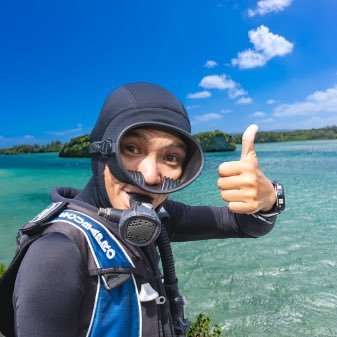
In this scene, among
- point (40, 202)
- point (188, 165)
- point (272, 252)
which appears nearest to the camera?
point (188, 165)

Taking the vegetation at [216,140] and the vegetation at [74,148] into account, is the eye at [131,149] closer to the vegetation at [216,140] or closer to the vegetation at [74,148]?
the vegetation at [216,140]

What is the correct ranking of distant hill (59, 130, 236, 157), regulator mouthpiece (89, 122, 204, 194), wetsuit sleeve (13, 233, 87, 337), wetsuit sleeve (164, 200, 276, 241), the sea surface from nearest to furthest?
1. wetsuit sleeve (13, 233, 87, 337)
2. regulator mouthpiece (89, 122, 204, 194)
3. wetsuit sleeve (164, 200, 276, 241)
4. the sea surface
5. distant hill (59, 130, 236, 157)

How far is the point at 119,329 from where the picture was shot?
139 centimetres

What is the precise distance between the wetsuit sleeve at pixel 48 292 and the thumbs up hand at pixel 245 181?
854mm

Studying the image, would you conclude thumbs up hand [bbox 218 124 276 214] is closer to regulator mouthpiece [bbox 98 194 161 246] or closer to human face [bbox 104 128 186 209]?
human face [bbox 104 128 186 209]

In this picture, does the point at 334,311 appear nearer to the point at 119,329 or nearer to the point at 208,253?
the point at 208,253

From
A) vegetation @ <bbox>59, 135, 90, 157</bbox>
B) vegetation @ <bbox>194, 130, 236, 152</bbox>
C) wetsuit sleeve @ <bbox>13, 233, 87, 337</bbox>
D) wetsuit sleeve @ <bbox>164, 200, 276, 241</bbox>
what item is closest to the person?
wetsuit sleeve @ <bbox>13, 233, 87, 337</bbox>

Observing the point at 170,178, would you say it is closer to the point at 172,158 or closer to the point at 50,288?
the point at 172,158

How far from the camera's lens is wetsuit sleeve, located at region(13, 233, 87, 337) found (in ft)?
3.82

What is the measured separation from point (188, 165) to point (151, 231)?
1.77 ft

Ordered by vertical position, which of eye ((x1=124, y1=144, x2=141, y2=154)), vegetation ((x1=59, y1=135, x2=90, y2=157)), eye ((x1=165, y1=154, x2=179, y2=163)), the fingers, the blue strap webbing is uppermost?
vegetation ((x1=59, y1=135, x2=90, y2=157))

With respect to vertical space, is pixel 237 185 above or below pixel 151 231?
above

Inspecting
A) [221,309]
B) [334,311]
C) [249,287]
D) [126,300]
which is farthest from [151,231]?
[249,287]

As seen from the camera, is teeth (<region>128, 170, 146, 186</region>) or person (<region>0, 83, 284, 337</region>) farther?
teeth (<region>128, 170, 146, 186</region>)
